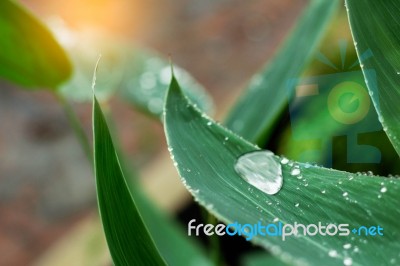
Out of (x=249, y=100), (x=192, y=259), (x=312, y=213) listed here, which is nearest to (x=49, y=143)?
(x=192, y=259)

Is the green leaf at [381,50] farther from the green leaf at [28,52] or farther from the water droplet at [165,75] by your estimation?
the water droplet at [165,75]

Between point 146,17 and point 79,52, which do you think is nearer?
point 79,52

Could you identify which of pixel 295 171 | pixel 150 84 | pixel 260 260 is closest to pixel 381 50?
pixel 295 171

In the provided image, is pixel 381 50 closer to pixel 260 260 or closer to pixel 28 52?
pixel 28 52

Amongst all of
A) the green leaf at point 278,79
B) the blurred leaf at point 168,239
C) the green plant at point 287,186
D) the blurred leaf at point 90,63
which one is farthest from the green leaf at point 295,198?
the blurred leaf at point 168,239

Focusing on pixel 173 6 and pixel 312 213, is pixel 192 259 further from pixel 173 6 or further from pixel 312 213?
pixel 173 6

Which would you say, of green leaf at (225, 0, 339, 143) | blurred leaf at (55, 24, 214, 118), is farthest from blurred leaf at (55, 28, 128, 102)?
green leaf at (225, 0, 339, 143)

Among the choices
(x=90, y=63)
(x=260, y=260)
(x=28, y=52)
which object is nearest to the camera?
(x=28, y=52)
